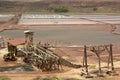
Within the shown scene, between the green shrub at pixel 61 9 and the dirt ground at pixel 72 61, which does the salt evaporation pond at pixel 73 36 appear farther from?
the green shrub at pixel 61 9

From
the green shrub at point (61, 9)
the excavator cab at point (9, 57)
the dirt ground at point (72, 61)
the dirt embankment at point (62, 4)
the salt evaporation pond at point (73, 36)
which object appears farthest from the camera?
the dirt embankment at point (62, 4)

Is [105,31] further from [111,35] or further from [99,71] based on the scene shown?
[99,71]

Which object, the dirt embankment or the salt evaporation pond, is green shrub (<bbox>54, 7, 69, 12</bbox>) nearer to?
the dirt embankment

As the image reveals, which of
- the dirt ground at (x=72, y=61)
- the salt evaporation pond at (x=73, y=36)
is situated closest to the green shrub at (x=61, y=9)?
the salt evaporation pond at (x=73, y=36)

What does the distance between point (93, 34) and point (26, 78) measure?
22451 mm

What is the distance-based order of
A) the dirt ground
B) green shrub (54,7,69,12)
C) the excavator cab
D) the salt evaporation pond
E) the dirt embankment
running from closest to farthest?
1. the dirt ground
2. the excavator cab
3. the salt evaporation pond
4. green shrub (54,7,69,12)
5. the dirt embankment

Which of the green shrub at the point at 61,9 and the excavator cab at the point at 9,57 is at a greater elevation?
the green shrub at the point at 61,9

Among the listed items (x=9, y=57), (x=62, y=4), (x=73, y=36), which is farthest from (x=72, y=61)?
(x=62, y=4)

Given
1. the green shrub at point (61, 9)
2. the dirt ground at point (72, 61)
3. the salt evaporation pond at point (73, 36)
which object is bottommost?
the dirt ground at point (72, 61)

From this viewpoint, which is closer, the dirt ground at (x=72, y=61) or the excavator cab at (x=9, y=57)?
the dirt ground at (x=72, y=61)

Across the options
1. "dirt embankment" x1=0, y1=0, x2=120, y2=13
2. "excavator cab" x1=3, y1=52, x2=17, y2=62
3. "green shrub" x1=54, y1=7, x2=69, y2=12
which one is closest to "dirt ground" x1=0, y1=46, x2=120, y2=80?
"excavator cab" x1=3, y1=52, x2=17, y2=62

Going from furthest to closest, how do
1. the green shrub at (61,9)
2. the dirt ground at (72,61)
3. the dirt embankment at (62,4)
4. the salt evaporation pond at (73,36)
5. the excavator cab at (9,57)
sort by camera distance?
1. the dirt embankment at (62,4)
2. the green shrub at (61,9)
3. the salt evaporation pond at (73,36)
4. the excavator cab at (9,57)
5. the dirt ground at (72,61)

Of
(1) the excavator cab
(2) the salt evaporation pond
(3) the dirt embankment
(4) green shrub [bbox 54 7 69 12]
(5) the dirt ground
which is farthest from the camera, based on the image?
(3) the dirt embankment

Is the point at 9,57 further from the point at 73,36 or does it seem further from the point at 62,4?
the point at 62,4
